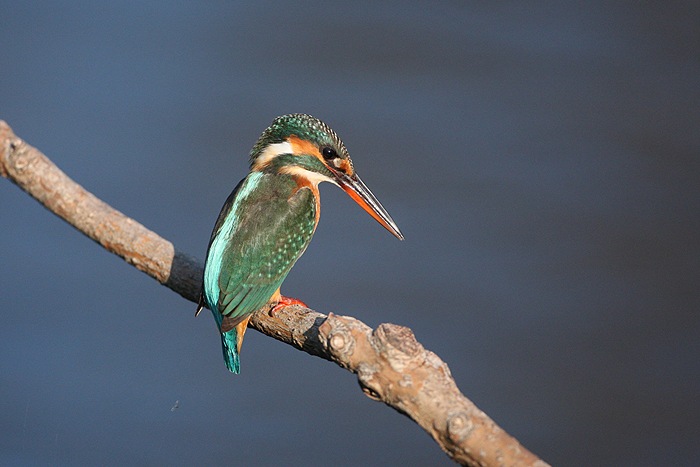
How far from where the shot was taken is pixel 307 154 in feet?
6.92

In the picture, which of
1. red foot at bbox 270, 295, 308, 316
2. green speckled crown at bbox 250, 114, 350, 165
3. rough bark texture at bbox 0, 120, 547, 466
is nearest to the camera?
rough bark texture at bbox 0, 120, 547, 466

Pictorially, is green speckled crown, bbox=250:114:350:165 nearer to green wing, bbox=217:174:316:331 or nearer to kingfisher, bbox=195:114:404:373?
kingfisher, bbox=195:114:404:373

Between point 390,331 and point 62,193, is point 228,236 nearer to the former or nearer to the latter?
point 62,193

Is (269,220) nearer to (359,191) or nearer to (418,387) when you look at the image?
(359,191)

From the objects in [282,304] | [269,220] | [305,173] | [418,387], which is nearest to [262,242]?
[269,220]

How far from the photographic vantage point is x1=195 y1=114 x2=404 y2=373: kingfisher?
5.93 ft

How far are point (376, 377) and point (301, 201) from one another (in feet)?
2.88

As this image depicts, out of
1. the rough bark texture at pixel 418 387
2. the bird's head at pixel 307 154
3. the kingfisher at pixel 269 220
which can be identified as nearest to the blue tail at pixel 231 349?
the kingfisher at pixel 269 220

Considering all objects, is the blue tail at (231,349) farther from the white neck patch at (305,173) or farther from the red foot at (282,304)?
the white neck patch at (305,173)

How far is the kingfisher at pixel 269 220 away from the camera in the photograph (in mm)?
1809

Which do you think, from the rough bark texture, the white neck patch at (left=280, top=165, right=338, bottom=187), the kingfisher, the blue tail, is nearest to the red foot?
the kingfisher

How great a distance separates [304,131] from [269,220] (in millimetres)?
256

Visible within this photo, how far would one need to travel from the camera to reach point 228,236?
1904 millimetres

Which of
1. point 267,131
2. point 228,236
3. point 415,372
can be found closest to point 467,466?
point 415,372
